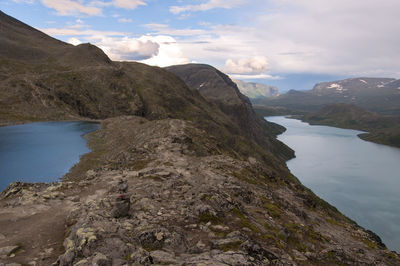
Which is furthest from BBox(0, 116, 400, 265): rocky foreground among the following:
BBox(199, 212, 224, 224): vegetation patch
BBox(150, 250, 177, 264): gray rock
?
BBox(199, 212, 224, 224): vegetation patch

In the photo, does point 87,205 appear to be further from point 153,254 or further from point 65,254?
point 153,254

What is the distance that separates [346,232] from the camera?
47.8m

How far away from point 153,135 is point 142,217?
140ft

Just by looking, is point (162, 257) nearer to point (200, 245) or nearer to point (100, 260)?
point (100, 260)

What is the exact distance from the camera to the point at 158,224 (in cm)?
2400

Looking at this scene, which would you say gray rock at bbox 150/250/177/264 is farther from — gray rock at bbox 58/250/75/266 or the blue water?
the blue water

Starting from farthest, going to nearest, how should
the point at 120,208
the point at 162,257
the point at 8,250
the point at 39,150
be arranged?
the point at 39,150, the point at 120,208, the point at 8,250, the point at 162,257

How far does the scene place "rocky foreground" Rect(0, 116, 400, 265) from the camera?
60.4 ft

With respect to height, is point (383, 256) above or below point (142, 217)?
below

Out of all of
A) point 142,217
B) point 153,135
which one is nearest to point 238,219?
point 142,217

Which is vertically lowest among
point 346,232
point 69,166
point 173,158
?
point 346,232

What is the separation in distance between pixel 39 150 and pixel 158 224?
66450 mm

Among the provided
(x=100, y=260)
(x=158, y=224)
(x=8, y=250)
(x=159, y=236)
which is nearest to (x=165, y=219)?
(x=158, y=224)

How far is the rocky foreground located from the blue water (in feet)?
46.7
